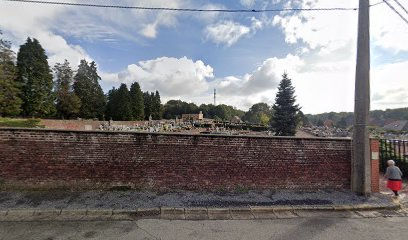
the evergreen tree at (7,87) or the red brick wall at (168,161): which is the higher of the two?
the evergreen tree at (7,87)

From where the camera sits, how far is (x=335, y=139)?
8.29 meters

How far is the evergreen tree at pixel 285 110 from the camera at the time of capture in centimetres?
3688

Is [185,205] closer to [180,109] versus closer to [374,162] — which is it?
[374,162]

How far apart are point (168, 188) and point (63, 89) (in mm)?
44523

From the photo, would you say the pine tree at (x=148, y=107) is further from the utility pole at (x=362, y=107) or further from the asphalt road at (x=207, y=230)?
the asphalt road at (x=207, y=230)

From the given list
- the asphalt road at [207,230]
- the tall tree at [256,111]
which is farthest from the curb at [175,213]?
the tall tree at [256,111]

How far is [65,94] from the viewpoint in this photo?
44.3m

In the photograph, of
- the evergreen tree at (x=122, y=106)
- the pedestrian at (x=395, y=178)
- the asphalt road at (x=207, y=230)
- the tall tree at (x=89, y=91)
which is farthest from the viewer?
the evergreen tree at (x=122, y=106)

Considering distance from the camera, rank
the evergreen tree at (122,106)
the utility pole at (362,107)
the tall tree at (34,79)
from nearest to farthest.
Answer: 1. the utility pole at (362,107)
2. the tall tree at (34,79)
3. the evergreen tree at (122,106)

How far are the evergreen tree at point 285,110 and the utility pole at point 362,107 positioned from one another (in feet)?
96.2

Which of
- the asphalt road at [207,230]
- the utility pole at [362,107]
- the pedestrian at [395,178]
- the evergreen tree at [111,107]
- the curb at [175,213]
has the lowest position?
the asphalt road at [207,230]

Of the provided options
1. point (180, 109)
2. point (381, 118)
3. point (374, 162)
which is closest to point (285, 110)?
point (374, 162)

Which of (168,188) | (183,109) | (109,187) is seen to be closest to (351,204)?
(168,188)

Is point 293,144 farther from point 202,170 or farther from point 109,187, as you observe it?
point 109,187
